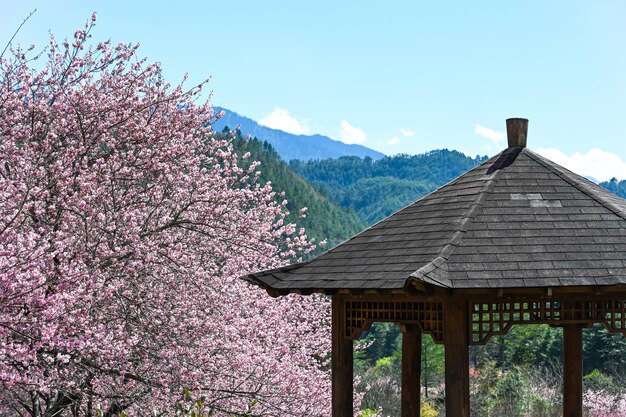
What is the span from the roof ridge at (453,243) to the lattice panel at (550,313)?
0.57 metres

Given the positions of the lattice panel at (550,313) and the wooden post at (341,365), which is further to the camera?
the wooden post at (341,365)

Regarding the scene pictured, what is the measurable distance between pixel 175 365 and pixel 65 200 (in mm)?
2186

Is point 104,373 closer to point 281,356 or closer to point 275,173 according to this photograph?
point 281,356

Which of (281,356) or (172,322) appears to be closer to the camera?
(172,322)

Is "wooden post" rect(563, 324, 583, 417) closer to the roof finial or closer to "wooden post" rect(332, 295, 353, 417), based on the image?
the roof finial

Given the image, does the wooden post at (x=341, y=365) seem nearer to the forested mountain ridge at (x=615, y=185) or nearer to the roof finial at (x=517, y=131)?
the roof finial at (x=517, y=131)

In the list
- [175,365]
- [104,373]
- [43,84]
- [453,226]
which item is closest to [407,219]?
[453,226]

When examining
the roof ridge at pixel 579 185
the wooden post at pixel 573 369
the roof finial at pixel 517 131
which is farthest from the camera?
the wooden post at pixel 573 369

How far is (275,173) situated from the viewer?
259 feet

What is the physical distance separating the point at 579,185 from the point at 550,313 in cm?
190

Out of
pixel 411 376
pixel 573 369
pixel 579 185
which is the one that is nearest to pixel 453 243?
pixel 579 185

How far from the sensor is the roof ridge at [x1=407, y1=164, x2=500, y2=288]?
781 cm

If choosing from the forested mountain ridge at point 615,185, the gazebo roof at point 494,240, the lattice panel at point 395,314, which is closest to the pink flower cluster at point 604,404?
the gazebo roof at point 494,240

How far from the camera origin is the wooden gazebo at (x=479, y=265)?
8312 millimetres
